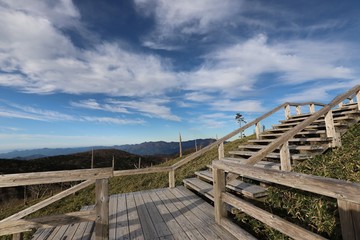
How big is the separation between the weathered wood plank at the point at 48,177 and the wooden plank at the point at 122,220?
54.3 inches

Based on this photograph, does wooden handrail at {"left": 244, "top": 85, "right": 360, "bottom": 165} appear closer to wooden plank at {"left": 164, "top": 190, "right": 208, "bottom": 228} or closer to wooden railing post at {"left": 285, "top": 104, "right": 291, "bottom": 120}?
wooden plank at {"left": 164, "top": 190, "right": 208, "bottom": 228}

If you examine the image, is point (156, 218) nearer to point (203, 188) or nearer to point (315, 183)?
point (203, 188)

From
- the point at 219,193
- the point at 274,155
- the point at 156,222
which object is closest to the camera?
the point at 219,193

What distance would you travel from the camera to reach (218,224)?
13.6 feet

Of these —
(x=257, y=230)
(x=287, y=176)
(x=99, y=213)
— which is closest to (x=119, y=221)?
(x=99, y=213)

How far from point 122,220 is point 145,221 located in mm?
549

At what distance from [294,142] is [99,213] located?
6362mm

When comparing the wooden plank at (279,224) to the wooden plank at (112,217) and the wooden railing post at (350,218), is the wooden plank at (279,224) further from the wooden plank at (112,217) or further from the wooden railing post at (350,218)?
the wooden plank at (112,217)

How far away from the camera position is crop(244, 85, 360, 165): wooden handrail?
4656 millimetres

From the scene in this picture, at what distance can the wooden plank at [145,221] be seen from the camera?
3857 millimetres

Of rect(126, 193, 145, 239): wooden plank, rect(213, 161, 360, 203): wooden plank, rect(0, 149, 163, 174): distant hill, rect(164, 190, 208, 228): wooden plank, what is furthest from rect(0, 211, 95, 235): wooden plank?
rect(0, 149, 163, 174): distant hill

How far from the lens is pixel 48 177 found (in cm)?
310

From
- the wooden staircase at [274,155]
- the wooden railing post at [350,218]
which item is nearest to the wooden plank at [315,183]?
the wooden railing post at [350,218]

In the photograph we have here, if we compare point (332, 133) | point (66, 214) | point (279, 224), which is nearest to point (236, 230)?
point (279, 224)
